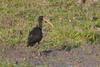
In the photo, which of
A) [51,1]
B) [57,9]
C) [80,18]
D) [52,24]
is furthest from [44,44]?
[51,1]

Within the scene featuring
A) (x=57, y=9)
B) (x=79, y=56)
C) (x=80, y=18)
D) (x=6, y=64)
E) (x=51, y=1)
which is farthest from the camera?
(x=51, y=1)

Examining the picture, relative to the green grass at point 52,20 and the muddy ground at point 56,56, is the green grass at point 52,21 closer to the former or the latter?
the green grass at point 52,20

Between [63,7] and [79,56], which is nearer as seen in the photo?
[79,56]

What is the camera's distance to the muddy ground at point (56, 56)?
10.7m

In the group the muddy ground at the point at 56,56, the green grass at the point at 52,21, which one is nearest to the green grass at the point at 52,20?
the green grass at the point at 52,21

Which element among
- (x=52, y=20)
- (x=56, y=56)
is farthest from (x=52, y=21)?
(x=56, y=56)

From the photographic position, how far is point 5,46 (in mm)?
12055

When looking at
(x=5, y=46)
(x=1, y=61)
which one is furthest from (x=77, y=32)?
(x=1, y=61)

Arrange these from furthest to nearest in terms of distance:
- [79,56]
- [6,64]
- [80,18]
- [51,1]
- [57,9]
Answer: [51,1] → [57,9] → [80,18] → [79,56] → [6,64]

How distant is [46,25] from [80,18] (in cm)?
143

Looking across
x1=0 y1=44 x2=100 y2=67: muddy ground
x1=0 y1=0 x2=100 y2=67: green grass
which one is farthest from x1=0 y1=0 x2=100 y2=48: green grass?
x1=0 y1=44 x2=100 y2=67: muddy ground

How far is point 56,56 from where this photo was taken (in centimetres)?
1133

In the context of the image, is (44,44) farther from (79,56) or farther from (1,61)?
(1,61)

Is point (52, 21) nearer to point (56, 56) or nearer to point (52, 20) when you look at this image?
point (52, 20)
